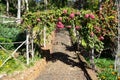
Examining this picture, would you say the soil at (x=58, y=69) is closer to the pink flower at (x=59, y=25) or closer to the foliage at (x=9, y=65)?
the foliage at (x=9, y=65)

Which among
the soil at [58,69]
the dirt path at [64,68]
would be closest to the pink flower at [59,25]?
the soil at [58,69]

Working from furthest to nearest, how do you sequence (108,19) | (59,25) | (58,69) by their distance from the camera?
1. (58,69)
2. (108,19)
3. (59,25)

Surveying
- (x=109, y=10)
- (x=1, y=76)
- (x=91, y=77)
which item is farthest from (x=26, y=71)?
(x=109, y=10)

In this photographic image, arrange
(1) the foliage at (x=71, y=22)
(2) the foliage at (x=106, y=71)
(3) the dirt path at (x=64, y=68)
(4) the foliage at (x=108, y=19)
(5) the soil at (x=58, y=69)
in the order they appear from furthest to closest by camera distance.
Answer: (4) the foliage at (x=108, y=19) → (1) the foliage at (x=71, y=22) → (3) the dirt path at (x=64, y=68) → (2) the foliage at (x=106, y=71) → (5) the soil at (x=58, y=69)

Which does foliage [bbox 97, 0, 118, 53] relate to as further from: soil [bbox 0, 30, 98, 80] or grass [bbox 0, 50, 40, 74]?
grass [bbox 0, 50, 40, 74]

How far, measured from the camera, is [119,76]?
36.3 ft

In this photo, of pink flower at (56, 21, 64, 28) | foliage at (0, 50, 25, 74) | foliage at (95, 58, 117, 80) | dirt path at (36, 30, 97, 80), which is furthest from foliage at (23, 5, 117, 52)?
foliage at (0, 50, 25, 74)

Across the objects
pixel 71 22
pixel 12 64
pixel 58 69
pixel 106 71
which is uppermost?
pixel 71 22

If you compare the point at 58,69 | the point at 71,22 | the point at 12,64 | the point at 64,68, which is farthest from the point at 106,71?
the point at 12,64

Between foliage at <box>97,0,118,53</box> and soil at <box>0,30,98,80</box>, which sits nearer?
soil at <box>0,30,98,80</box>

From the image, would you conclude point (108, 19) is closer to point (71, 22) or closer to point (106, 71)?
point (71, 22)

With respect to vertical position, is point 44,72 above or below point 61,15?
below

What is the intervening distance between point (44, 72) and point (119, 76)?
317cm

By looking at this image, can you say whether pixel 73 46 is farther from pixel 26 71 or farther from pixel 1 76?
pixel 1 76
